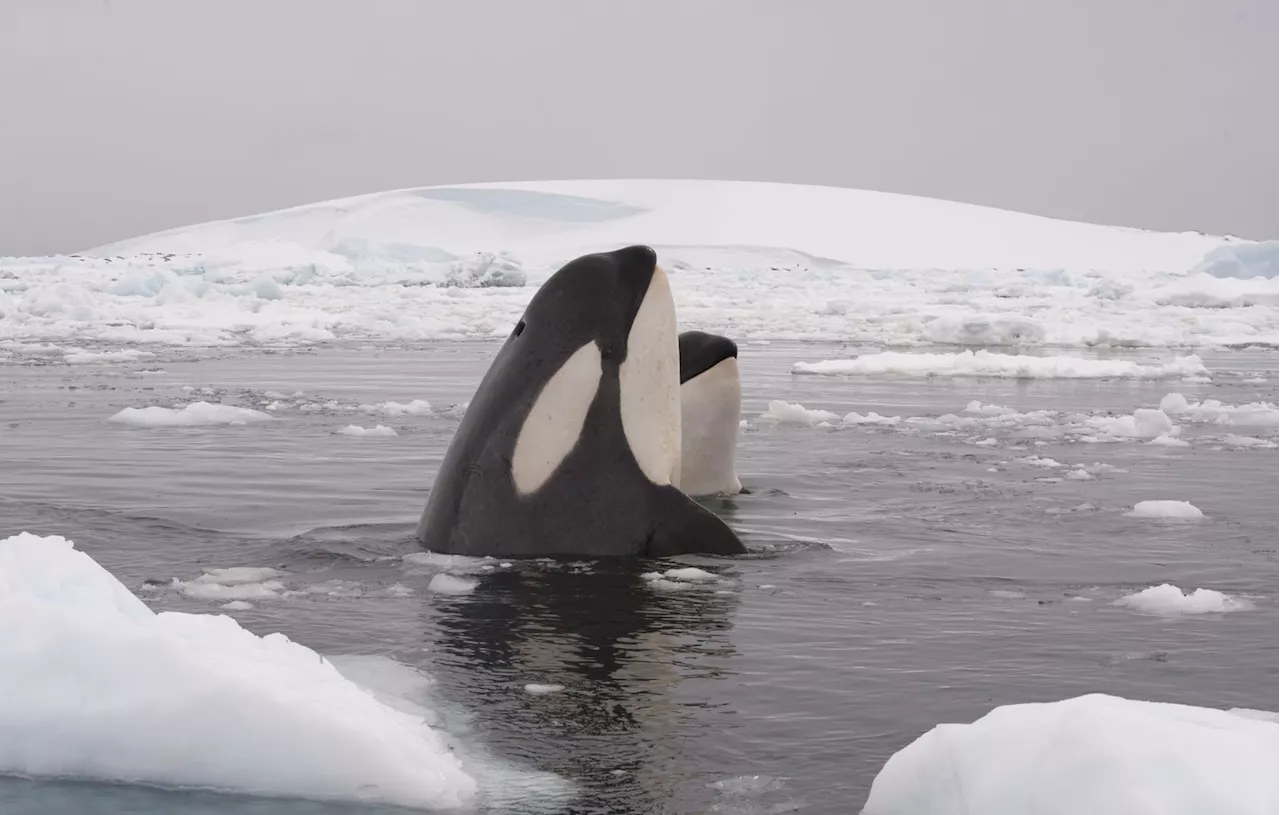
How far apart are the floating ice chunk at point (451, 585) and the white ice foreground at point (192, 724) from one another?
2135 mm

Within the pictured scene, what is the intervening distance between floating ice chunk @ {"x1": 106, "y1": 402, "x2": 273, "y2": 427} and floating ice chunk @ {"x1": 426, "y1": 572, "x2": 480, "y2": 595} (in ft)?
23.5

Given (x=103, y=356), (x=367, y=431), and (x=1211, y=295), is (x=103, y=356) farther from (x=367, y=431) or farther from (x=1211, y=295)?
(x=1211, y=295)

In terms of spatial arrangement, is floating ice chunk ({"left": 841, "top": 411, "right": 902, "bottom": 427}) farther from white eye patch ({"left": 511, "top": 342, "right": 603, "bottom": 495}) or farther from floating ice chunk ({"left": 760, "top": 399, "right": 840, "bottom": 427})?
white eye patch ({"left": 511, "top": 342, "right": 603, "bottom": 495})

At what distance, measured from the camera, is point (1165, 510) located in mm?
8258

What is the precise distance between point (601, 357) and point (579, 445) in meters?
0.43

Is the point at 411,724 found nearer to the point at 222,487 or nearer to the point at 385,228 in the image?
the point at 222,487

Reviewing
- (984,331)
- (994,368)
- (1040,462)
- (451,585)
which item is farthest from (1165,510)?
(984,331)

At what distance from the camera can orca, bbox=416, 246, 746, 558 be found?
21.7ft

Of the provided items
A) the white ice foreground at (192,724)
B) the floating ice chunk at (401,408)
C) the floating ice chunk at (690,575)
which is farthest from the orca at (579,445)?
the floating ice chunk at (401,408)

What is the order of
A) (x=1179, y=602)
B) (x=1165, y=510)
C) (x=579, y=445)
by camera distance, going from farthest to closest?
1. (x=1165, y=510)
2. (x=579, y=445)
3. (x=1179, y=602)

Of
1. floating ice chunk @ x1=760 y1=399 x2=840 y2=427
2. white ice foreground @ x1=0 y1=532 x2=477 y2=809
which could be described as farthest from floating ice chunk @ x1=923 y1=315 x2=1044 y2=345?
white ice foreground @ x1=0 y1=532 x2=477 y2=809

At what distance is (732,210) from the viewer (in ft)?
292

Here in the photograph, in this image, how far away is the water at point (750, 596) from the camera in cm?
394

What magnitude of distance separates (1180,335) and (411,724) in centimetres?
2898
